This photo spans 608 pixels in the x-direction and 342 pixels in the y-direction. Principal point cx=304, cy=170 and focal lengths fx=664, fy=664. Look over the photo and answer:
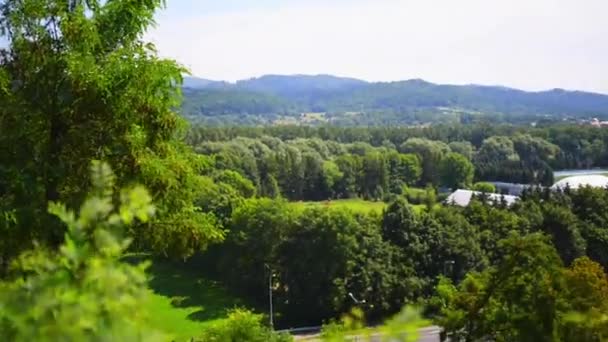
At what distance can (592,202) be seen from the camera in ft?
138

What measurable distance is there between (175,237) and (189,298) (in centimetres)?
3253

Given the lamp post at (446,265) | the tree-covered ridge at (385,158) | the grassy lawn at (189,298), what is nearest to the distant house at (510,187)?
the tree-covered ridge at (385,158)

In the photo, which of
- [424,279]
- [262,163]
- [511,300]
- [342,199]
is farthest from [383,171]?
[511,300]

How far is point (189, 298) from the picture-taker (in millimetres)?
38750

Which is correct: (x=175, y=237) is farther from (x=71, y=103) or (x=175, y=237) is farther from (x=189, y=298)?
(x=189, y=298)

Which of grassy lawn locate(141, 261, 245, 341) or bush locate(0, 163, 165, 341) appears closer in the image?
bush locate(0, 163, 165, 341)

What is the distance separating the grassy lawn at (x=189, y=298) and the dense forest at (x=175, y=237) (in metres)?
0.29

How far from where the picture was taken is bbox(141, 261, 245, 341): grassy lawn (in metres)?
33.7

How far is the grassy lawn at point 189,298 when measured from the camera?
110ft

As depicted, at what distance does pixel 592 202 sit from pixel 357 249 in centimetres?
1726

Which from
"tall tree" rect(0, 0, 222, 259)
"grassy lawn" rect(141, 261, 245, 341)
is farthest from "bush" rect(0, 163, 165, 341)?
"grassy lawn" rect(141, 261, 245, 341)

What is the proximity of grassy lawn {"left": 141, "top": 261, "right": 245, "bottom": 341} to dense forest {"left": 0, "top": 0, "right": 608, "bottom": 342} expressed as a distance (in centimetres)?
29

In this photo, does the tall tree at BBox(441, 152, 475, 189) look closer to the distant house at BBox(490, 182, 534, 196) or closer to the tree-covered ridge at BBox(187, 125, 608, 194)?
the tree-covered ridge at BBox(187, 125, 608, 194)

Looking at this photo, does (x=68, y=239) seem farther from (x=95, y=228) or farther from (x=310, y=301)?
(x=310, y=301)
